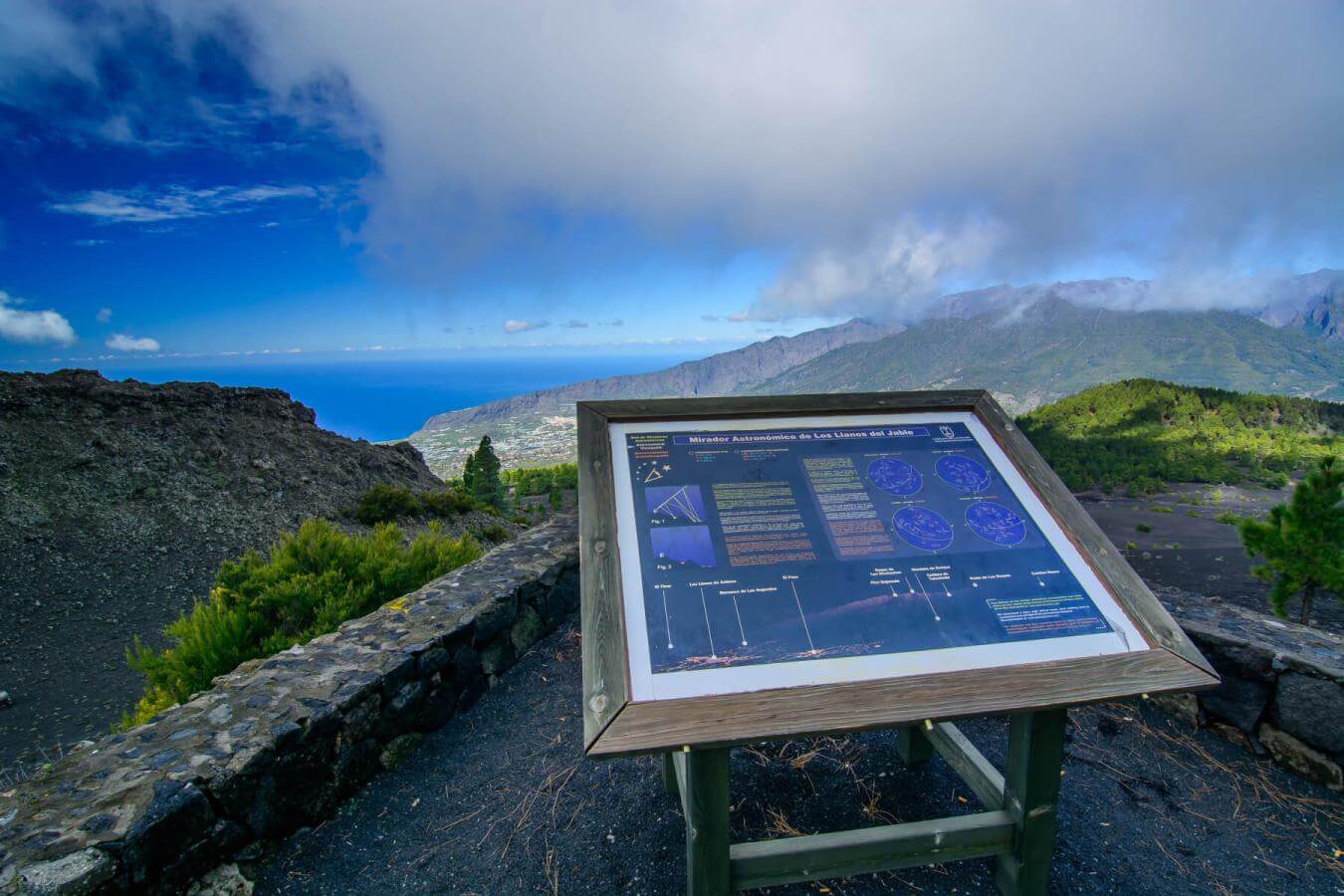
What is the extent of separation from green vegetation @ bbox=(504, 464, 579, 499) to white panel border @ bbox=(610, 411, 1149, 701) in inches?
1004

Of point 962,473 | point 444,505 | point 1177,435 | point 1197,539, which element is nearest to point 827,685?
point 962,473

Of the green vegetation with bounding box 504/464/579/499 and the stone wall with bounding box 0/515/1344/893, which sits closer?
the stone wall with bounding box 0/515/1344/893

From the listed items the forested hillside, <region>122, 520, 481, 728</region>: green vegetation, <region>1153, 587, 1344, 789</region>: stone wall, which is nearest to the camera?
<region>1153, 587, 1344, 789</region>: stone wall

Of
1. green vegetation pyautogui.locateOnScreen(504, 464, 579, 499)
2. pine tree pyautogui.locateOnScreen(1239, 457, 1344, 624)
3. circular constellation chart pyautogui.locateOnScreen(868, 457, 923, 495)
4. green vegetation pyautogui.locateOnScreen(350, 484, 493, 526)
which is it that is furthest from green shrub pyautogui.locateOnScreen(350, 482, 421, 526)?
pine tree pyautogui.locateOnScreen(1239, 457, 1344, 624)

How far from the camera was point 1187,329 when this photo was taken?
17550 centimetres

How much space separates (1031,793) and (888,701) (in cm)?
92

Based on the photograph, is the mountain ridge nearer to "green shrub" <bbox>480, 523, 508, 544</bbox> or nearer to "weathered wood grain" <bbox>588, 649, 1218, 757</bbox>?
"green shrub" <bbox>480, 523, 508, 544</bbox>

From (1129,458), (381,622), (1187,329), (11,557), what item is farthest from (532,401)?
(1187,329)

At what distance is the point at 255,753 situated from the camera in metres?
2.40

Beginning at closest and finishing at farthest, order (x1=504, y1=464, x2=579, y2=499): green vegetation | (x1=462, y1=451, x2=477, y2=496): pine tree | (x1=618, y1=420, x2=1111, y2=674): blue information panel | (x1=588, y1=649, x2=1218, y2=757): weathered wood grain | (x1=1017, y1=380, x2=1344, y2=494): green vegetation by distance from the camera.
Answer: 1. (x1=588, y1=649, x2=1218, y2=757): weathered wood grain
2. (x1=618, y1=420, x2=1111, y2=674): blue information panel
3. (x1=462, y1=451, x2=477, y2=496): pine tree
4. (x1=1017, y1=380, x2=1344, y2=494): green vegetation
5. (x1=504, y1=464, x2=579, y2=499): green vegetation

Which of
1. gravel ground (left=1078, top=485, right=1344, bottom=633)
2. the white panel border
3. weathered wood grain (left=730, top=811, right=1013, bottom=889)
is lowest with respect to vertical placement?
gravel ground (left=1078, top=485, right=1344, bottom=633)

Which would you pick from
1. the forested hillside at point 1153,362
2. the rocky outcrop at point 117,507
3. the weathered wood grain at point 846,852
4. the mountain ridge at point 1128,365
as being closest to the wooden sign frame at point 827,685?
the weathered wood grain at point 846,852

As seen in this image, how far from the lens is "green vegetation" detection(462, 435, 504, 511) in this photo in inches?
810

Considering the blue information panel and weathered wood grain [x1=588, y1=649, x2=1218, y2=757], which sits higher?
the blue information panel
